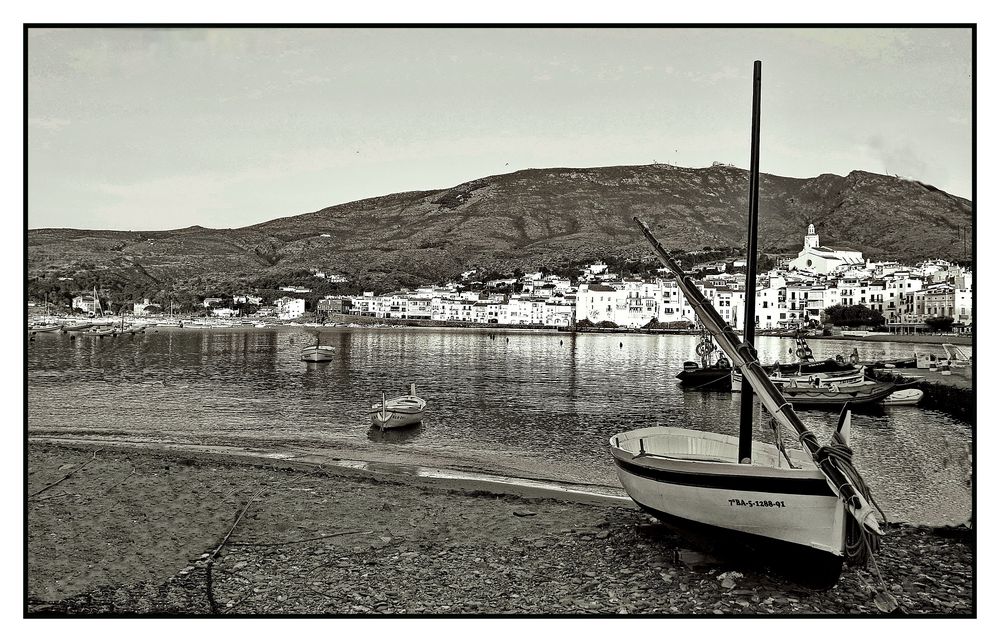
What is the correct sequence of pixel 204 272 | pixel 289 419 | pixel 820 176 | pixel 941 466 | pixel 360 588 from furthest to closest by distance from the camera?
pixel 204 272
pixel 289 419
pixel 941 466
pixel 820 176
pixel 360 588

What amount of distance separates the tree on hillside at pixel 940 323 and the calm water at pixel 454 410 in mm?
1349

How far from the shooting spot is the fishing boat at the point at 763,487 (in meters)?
2.98

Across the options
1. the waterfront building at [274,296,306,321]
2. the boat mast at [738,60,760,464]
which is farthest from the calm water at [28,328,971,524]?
the waterfront building at [274,296,306,321]

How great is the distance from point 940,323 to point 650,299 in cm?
3495

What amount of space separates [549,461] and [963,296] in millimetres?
4469

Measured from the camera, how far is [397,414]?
9.60 metres

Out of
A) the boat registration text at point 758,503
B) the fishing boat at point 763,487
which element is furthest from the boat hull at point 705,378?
the boat registration text at point 758,503

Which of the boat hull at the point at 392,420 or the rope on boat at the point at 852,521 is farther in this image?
the boat hull at the point at 392,420

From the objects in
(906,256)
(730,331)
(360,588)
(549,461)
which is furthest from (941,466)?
(360,588)

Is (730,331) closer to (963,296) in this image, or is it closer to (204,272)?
(963,296)

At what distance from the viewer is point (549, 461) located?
7590 millimetres

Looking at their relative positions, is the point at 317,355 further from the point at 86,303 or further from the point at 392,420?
the point at 392,420

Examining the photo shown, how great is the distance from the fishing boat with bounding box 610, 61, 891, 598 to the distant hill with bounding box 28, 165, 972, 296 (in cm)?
136

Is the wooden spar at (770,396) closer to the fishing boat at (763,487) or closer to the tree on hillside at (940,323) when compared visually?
the fishing boat at (763,487)
